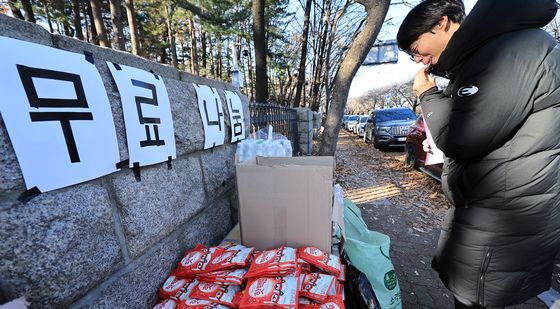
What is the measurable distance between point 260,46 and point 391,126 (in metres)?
6.06

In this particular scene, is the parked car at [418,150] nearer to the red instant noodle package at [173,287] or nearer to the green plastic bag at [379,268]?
the green plastic bag at [379,268]

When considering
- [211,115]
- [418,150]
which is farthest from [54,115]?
[418,150]

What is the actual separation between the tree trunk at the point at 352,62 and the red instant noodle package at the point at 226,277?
12.8 feet

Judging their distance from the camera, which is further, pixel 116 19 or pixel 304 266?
pixel 116 19

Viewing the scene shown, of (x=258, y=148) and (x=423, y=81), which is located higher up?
(x=423, y=81)

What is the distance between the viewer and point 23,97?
2.35ft

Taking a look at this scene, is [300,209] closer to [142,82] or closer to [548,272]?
[142,82]

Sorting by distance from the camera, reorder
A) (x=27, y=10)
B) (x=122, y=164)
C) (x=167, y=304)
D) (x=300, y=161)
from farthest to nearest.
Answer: (x=27, y=10)
(x=300, y=161)
(x=167, y=304)
(x=122, y=164)

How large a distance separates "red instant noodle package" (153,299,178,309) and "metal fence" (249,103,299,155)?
215cm

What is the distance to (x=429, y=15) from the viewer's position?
3.89 feet

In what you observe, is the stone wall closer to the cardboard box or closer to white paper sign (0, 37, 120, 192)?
white paper sign (0, 37, 120, 192)

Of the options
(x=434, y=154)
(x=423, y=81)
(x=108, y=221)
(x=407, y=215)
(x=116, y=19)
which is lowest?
(x=407, y=215)

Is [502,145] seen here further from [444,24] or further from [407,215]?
[407,215]

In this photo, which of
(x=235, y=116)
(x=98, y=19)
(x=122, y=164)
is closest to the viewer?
(x=122, y=164)
